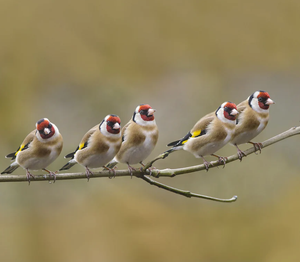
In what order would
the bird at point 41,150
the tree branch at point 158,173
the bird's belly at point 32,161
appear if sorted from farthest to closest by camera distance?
the bird's belly at point 32,161
the bird at point 41,150
the tree branch at point 158,173

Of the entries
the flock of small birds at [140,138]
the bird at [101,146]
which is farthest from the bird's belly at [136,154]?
the bird at [101,146]

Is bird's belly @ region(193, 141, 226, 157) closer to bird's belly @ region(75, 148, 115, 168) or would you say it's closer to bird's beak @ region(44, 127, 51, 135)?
bird's belly @ region(75, 148, 115, 168)

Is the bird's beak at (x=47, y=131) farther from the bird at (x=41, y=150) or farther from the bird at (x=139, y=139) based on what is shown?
the bird at (x=139, y=139)

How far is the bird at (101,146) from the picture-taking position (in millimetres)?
1687

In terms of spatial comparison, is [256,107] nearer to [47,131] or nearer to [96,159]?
[96,159]

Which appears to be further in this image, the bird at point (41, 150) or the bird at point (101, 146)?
the bird at point (41, 150)

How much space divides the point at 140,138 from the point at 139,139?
1cm

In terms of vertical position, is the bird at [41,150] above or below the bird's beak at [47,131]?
below

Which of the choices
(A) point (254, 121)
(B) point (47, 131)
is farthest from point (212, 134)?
(B) point (47, 131)

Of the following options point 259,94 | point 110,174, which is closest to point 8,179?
point 110,174

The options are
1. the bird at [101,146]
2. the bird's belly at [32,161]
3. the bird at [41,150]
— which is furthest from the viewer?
the bird's belly at [32,161]

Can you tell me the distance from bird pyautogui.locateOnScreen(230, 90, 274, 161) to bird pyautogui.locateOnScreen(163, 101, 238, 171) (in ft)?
0.21

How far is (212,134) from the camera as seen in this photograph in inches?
72.6

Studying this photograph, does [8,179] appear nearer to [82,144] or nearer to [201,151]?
[82,144]
